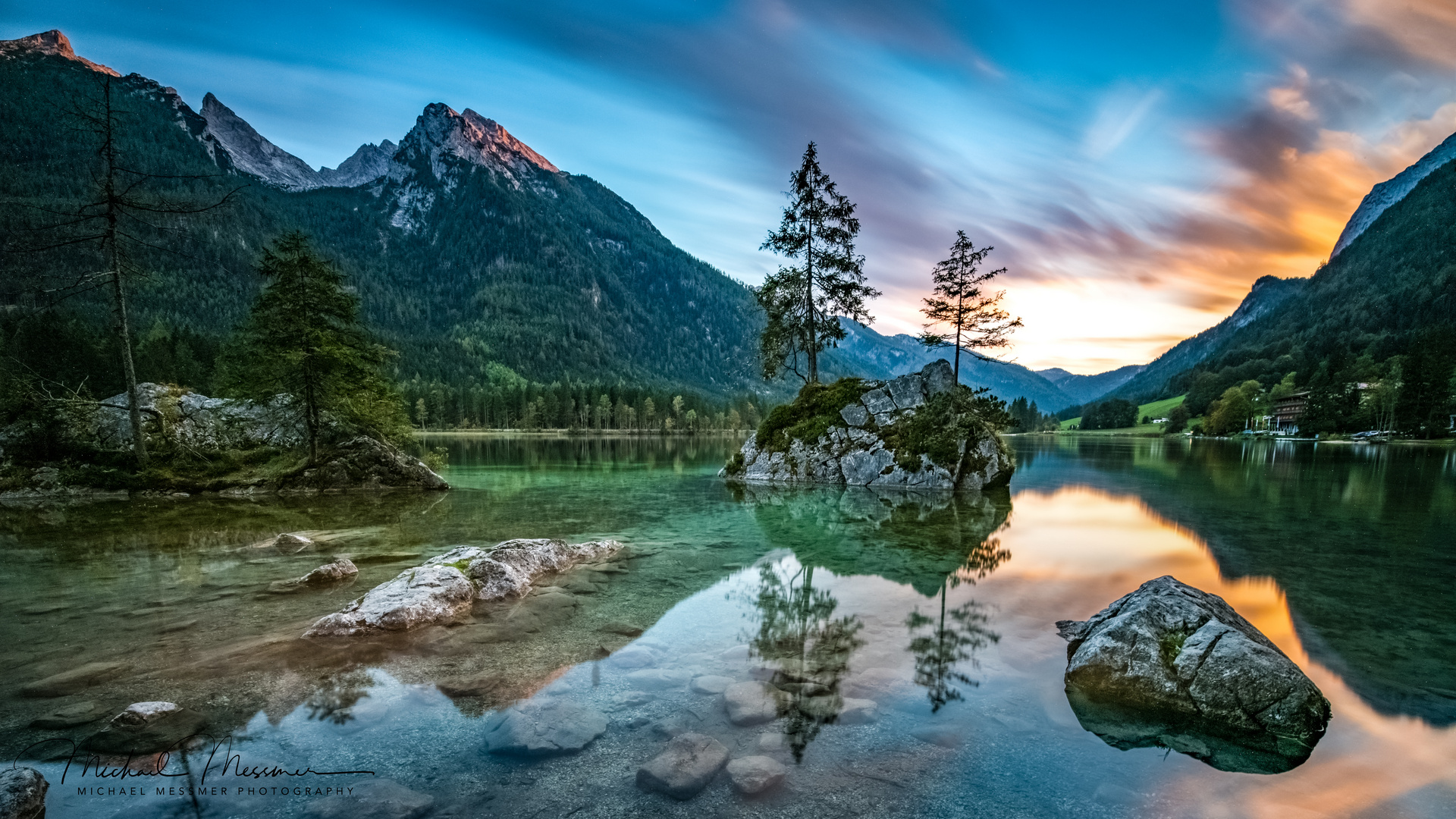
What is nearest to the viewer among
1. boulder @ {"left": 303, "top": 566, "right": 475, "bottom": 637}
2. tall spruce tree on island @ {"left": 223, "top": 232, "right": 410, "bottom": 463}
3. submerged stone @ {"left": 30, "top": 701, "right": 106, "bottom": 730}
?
submerged stone @ {"left": 30, "top": 701, "right": 106, "bottom": 730}

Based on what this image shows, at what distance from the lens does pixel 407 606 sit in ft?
32.3

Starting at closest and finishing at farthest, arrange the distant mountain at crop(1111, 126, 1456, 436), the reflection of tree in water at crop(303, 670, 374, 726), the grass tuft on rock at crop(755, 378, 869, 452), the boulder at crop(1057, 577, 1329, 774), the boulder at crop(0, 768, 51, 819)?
the boulder at crop(0, 768, 51, 819)
the boulder at crop(1057, 577, 1329, 774)
the reflection of tree in water at crop(303, 670, 374, 726)
the grass tuft on rock at crop(755, 378, 869, 452)
the distant mountain at crop(1111, 126, 1456, 436)

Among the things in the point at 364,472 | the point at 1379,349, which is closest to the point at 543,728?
the point at 364,472

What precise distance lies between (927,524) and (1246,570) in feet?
28.1

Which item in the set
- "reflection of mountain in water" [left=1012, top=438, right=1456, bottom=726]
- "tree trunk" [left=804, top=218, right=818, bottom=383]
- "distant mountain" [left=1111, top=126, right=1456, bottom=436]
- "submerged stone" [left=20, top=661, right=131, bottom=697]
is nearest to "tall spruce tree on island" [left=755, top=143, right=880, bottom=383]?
"tree trunk" [left=804, top=218, right=818, bottom=383]

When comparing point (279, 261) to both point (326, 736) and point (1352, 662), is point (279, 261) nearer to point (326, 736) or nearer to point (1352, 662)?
point (326, 736)

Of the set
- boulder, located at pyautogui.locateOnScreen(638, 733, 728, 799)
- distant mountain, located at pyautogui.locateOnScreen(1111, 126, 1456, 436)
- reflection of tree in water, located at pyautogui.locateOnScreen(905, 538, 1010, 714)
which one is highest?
distant mountain, located at pyautogui.locateOnScreen(1111, 126, 1456, 436)

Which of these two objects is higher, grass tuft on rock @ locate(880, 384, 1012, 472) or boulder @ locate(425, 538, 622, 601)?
grass tuft on rock @ locate(880, 384, 1012, 472)

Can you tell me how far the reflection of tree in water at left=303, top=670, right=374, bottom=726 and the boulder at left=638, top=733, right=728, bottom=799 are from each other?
148 inches

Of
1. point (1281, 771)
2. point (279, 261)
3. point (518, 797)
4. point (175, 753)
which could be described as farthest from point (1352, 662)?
point (279, 261)

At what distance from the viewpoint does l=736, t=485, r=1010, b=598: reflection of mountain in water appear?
14312mm

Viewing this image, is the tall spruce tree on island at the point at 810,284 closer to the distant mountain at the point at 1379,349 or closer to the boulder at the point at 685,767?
the boulder at the point at 685,767

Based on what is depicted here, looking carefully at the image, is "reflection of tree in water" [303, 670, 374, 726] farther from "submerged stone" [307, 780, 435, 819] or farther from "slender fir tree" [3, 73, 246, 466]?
"slender fir tree" [3, 73, 246, 466]

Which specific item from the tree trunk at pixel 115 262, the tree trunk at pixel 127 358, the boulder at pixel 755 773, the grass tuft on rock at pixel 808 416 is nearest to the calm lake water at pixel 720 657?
the boulder at pixel 755 773
